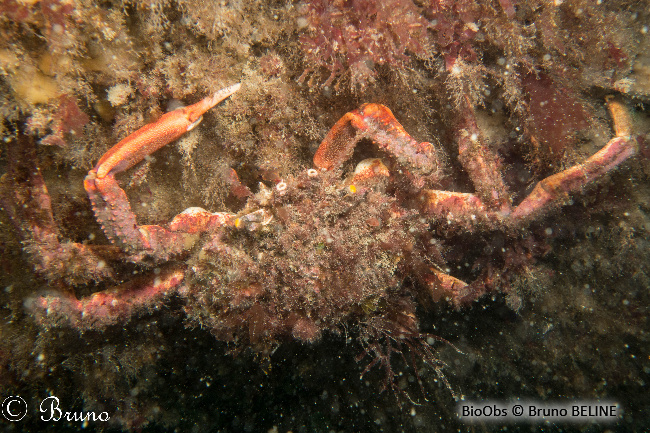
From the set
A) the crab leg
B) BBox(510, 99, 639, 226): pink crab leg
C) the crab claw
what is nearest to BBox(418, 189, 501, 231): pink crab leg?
BBox(510, 99, 639, 226): pink crab leg

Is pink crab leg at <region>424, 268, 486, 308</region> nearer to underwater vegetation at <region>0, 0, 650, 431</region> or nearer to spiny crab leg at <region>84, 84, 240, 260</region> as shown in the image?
underwater vegetation at <region>0, 0, 650, 431</region>

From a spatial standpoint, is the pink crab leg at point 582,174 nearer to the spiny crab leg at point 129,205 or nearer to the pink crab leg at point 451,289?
the pink crab leg at point 451,289


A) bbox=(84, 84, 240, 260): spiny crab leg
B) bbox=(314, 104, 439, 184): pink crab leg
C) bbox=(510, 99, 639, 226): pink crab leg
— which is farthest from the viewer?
bbox=(510, 99, 639, 226): pink crab leg

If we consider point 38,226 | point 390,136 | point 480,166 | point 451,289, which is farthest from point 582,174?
point 38,226

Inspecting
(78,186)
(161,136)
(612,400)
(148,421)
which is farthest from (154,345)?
(612,400)

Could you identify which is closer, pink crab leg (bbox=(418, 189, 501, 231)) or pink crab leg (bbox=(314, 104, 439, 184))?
pink crab leg (bbox=(314, 104, 439, 184))

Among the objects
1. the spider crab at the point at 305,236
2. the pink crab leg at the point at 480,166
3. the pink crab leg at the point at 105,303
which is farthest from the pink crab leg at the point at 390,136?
the pink crab leg at the point at 105,303

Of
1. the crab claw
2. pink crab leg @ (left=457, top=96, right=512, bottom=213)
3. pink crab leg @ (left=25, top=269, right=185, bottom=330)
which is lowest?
pink crab leg @ (left=25, top=269, right=185, bottom=330)

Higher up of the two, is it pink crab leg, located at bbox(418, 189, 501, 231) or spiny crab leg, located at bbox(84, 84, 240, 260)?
spiny crab leg, located at bbox(84, 84, 240, 260)
